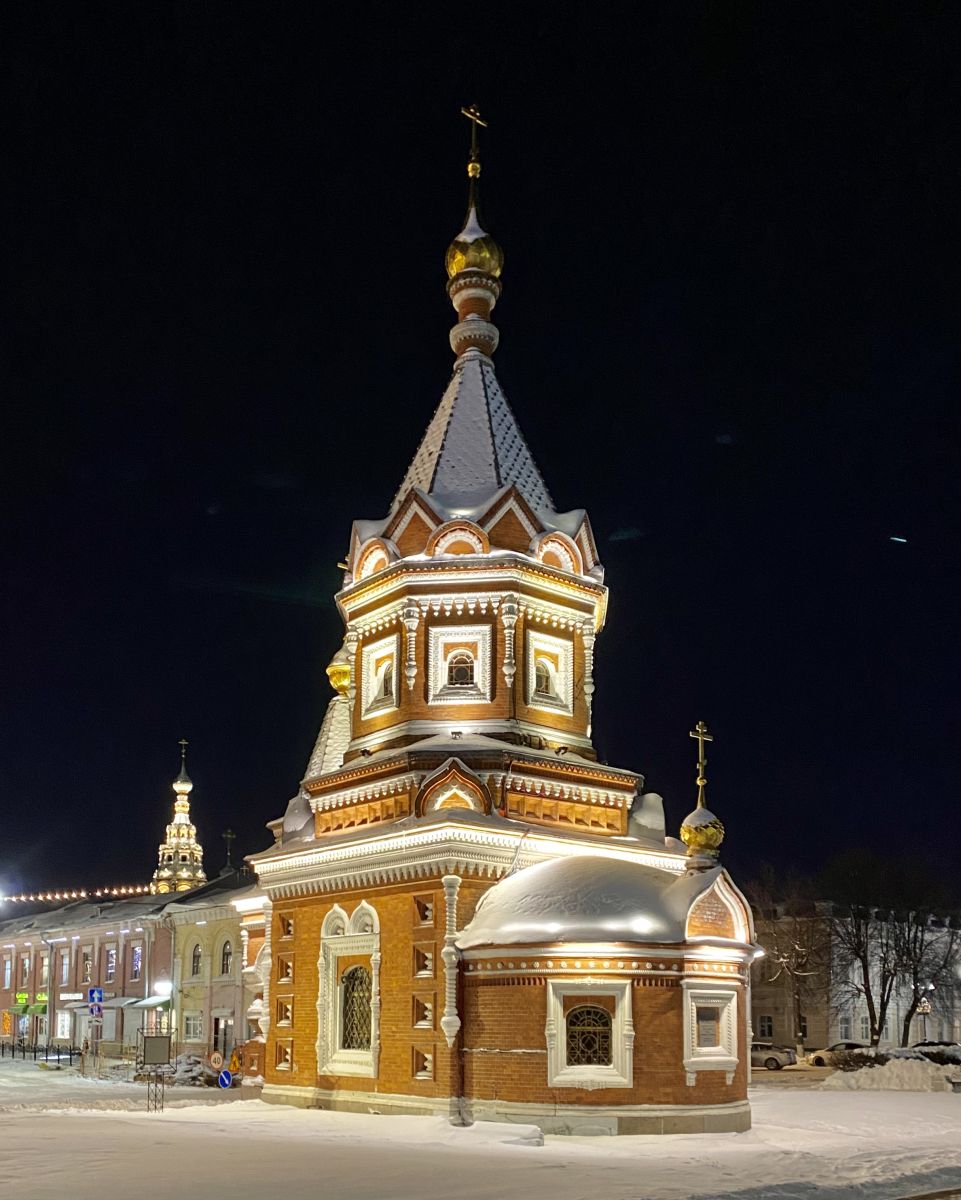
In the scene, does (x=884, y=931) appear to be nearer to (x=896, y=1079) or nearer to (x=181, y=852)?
(x=896, y=1079)

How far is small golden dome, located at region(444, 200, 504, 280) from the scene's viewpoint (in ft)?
88.5

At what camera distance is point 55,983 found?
2336 inches

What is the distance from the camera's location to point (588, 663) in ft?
80.9

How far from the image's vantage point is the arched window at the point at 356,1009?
71.8 ft

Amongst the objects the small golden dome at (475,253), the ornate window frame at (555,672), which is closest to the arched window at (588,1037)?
the ornate window frame at (555,672)

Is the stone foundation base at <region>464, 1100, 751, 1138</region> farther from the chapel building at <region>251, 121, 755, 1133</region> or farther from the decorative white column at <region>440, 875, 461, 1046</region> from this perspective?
the decorative white column at <region>440, 875, 461, 1046</region>

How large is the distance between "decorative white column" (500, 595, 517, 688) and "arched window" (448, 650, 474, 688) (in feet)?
2.31

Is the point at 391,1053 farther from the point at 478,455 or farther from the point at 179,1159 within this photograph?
the point at 478,455

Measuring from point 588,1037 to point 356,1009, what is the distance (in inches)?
186

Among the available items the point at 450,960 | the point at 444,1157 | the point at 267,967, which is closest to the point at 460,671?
the point at 450,960

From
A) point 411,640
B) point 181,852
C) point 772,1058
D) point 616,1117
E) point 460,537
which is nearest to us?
point 616,1117

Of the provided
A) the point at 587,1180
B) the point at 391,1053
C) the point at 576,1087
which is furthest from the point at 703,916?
the point at 587,1180

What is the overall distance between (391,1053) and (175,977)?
29431mm

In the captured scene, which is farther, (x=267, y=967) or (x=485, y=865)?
(x=267, y=967)
